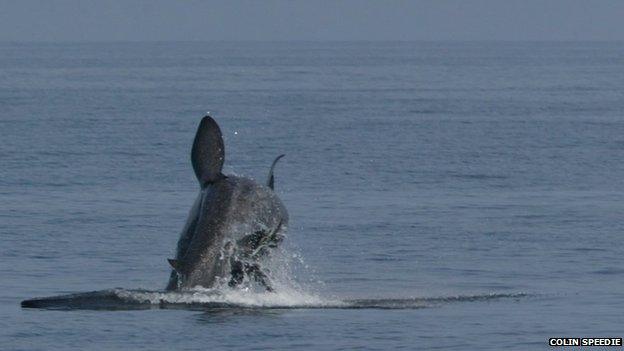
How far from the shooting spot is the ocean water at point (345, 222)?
19.7 metres

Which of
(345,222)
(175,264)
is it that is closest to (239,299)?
(175,264)

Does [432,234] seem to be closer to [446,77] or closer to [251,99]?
[251,99]

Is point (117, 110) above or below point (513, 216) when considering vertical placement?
above

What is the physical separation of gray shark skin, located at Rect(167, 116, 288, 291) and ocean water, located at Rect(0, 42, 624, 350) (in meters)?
0.34

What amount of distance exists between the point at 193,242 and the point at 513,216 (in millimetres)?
13680

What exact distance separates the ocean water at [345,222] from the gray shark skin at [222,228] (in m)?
0.34

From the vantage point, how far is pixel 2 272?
79.9 feet

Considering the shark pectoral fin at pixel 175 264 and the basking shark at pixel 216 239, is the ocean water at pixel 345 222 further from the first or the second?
the shark pectoral fin at pixel 175 264

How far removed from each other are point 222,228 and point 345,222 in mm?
11897

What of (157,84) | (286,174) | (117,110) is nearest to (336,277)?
(286,174)

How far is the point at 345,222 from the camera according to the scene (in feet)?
104

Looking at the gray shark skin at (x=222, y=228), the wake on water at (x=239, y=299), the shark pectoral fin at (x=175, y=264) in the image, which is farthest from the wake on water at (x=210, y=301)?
the shark pectoral fin at (x=175, y=264)

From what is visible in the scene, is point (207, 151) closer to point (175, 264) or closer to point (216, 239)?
point (216, 239)

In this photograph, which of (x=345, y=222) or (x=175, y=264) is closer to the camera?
(x=175, y=264)
